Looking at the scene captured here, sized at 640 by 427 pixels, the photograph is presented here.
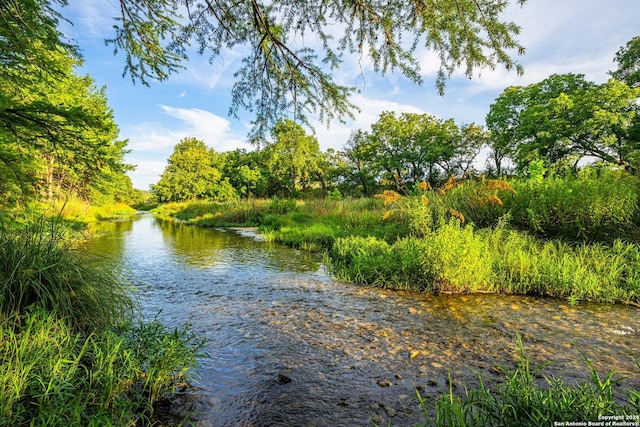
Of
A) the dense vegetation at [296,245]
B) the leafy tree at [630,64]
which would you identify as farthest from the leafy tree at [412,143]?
the dense vegetation at [296,245]

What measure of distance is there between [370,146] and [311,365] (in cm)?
4000

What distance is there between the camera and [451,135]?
123ft

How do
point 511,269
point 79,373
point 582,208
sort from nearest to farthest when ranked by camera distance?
point 79,373, point 511,269, point 582,208

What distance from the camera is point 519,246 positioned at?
5879 millimetres

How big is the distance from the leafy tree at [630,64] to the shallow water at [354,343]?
2893cm

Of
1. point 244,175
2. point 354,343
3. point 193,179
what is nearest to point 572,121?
point 354,343

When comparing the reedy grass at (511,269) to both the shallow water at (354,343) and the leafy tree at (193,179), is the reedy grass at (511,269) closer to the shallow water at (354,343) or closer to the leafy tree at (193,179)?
the shallow water at (354,343)

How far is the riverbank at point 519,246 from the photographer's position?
495cm

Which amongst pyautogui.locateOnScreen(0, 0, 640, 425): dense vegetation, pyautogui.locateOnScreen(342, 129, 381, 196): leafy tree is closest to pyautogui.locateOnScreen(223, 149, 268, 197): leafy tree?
pyautogui.locateOnScreen(342, 129, 381, 196): leafy tree

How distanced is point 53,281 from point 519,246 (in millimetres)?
6757

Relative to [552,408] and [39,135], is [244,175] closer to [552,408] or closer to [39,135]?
[39,135]

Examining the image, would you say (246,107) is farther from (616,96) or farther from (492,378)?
(616,96)

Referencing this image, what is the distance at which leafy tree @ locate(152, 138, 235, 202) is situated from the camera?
142 feet

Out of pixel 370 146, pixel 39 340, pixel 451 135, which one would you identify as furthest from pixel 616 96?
pixel 39 340
